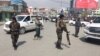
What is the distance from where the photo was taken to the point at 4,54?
29.6ft

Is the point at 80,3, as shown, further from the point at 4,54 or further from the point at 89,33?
the point at 4,54

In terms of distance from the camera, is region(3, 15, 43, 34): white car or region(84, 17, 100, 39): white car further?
region(3, 15, 43, 34): white car

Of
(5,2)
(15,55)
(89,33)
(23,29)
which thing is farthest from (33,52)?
(5,2)

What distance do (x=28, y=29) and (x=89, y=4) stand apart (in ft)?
132

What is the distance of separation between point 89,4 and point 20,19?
133 ft

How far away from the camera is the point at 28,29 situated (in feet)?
60.9

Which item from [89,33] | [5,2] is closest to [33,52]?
[89,33]

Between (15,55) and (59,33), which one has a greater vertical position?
(59,33)

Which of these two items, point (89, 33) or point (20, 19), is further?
point (20, 19)

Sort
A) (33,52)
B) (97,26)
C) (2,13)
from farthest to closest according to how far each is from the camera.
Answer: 1. (2,13)
2. (97,26)
3. (33,52)

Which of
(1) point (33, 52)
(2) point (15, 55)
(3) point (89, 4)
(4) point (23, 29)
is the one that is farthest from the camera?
(3) point (89, 4)

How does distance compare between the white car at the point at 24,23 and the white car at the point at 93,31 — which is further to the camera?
the white car at the point at 24,23

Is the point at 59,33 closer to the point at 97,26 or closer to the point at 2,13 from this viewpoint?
the point at 97,26

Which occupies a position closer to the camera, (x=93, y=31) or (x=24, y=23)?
(x=93, y=31)
